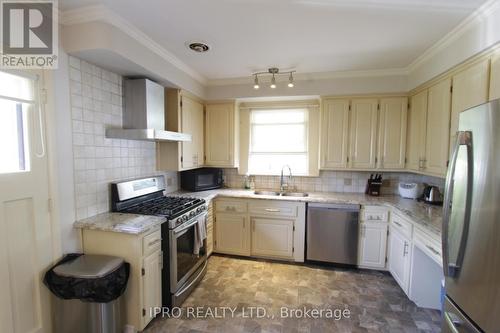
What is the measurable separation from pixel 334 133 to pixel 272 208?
131 cm

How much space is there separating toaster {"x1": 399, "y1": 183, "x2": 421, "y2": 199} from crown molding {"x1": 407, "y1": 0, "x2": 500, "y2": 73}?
1.41m

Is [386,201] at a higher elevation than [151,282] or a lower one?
higher

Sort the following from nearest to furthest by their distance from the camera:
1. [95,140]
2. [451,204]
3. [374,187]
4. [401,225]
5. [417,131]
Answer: [451,204]
[95,140]
[401,225]
[417,131]
[374,187]

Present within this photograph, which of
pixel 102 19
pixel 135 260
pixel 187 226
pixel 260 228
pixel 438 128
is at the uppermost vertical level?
pixel 102 19

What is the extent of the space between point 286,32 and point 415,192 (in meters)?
2.45

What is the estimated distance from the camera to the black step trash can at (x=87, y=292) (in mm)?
1530

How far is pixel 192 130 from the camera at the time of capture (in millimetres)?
3125

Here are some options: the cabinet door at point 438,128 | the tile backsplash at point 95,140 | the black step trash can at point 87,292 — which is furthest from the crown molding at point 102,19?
the cabinet door at point 438,128

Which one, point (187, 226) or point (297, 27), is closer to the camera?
point (297, 27)

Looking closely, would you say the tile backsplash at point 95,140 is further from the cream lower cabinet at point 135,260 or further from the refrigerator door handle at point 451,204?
the refrigerator door handle at point 451,204

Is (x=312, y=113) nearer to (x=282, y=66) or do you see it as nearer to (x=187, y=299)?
(x=282, y=66)

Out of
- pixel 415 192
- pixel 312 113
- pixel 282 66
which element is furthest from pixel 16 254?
pixel 415 192

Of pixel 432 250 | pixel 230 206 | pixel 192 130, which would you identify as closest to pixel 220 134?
pixel 192 130

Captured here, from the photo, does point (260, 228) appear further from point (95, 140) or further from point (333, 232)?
point (95, 140)
